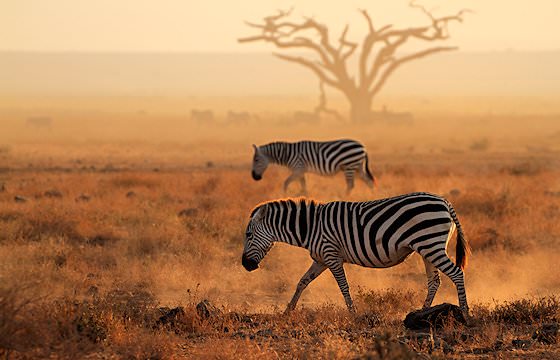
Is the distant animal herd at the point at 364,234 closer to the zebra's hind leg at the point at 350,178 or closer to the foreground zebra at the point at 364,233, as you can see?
the foreground zebra at the point at 364,233

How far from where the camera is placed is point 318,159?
67.6ft

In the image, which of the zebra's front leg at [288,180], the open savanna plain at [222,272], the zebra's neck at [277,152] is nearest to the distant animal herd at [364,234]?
the open savanna plain at [222,272]

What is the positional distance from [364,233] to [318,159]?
37.8 feet

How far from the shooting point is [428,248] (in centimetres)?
884

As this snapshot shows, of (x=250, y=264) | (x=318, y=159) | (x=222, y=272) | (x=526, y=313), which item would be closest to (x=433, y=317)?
(x=526, y=313)

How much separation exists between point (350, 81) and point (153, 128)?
14.4 m

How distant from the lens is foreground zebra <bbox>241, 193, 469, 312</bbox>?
8852 mm

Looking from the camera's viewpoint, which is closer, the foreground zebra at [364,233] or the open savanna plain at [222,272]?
the open savanna plain at [222,272]

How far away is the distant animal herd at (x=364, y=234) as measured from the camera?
8.85 metres

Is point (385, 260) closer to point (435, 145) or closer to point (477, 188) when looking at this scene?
point (477, 188)

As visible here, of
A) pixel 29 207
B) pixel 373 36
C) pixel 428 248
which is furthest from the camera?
pixel 373 36

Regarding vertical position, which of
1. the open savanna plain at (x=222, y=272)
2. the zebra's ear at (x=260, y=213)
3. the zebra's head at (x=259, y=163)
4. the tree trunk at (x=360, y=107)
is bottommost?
the open savanna plain at (x=222, y=272)

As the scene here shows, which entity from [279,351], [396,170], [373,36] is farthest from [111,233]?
[373,36]

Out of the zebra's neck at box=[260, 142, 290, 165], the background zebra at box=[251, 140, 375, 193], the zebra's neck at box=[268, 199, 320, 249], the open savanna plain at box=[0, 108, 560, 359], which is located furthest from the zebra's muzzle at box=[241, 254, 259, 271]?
the zebra's neck at box=[260, 142, 290, 165]
